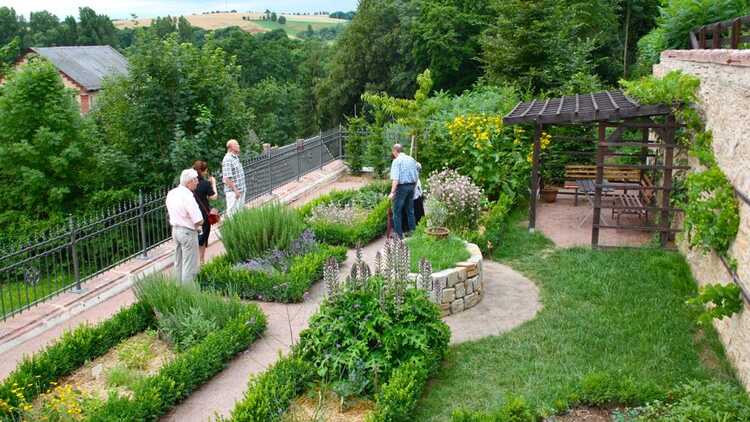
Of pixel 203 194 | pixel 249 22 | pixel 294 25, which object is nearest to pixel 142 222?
pixel 203 194

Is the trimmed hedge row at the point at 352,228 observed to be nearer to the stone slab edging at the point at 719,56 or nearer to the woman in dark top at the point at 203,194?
the woman in dark top at the point at 203,194

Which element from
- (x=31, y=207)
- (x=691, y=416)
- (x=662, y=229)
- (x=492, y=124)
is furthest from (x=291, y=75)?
(x=691, y=416)

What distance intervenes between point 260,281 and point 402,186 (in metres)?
3.05

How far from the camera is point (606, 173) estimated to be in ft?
44.1

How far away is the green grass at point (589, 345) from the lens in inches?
246

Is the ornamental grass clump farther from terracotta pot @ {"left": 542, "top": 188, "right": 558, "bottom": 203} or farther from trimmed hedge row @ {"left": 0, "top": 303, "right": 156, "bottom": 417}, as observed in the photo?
trimmed hedge row @ {"left": 0, "top": 303, "right": 156, "bottom": 417}

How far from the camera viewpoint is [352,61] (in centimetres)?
3653

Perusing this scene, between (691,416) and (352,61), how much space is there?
33.1 meters

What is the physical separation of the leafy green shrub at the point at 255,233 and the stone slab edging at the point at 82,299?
3.61 feet

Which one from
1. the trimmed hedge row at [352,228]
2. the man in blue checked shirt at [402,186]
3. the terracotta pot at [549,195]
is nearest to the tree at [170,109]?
the trimmed hedge row at [352,228]

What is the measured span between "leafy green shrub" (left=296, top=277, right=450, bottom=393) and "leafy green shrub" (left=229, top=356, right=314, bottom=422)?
180 millimetres

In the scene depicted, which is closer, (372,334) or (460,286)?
(372,334)

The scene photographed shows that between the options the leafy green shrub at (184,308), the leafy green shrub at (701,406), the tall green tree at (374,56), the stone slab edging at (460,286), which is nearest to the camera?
the leafy green shrub at (701,406)

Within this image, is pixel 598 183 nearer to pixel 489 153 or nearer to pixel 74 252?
pixel 489 153
